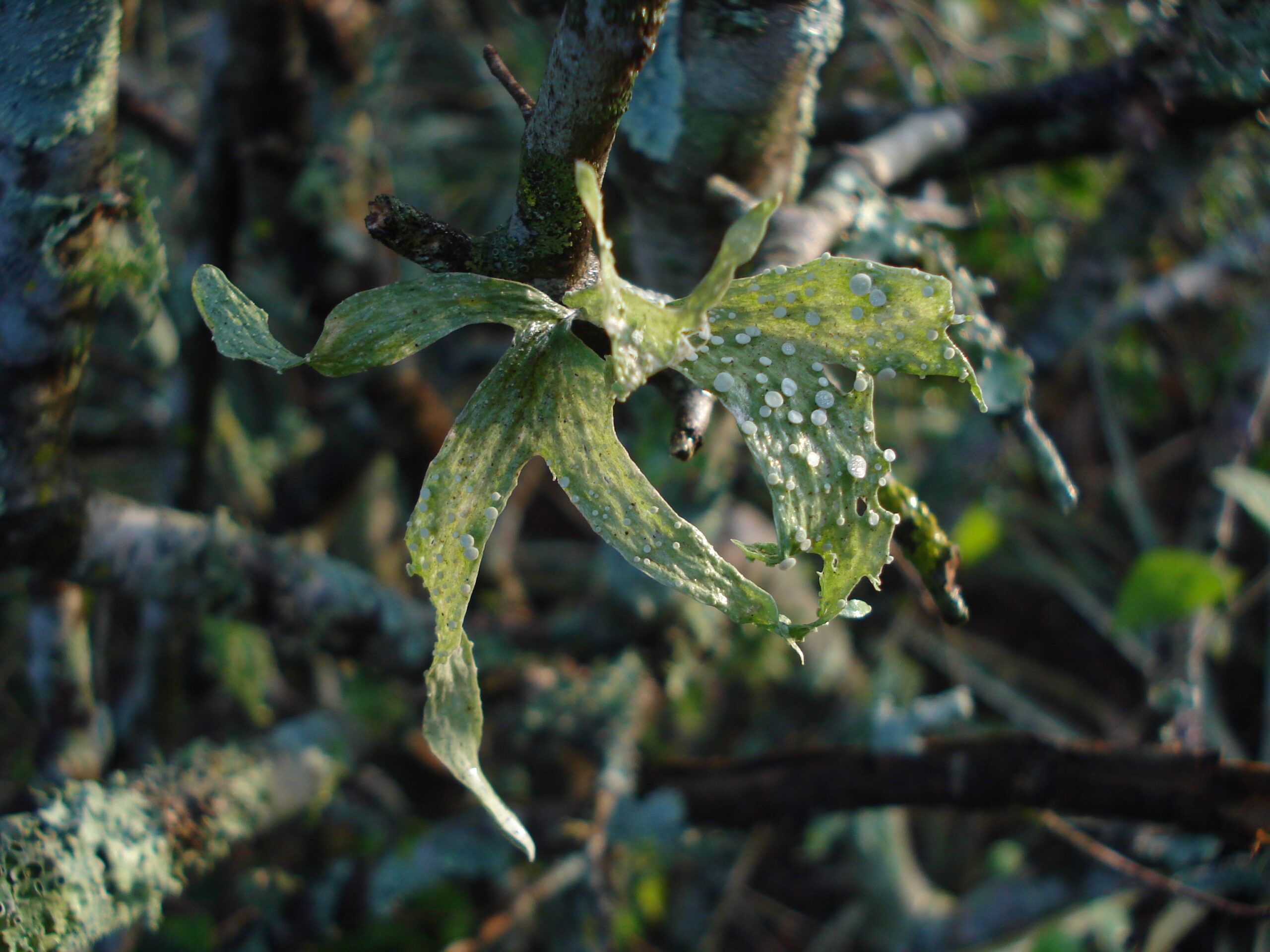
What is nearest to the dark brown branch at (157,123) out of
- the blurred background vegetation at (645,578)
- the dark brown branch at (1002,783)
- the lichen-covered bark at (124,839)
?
the blurred background vegetation at (645,578)

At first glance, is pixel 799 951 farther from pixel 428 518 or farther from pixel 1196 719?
pixel 428 518

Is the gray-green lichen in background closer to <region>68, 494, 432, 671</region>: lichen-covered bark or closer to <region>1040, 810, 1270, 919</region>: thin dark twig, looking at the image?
<region>68, 494, 432, 671</region>: lichen-covered bark

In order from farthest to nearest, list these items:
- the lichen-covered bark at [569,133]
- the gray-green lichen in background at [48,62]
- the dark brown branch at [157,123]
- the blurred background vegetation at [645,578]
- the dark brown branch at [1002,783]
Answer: the dark brown branch at [157,123], the blurred background vegetation at [645,578], the dark brown branch at [1002,783], the gray-green lichen in background at [48,62], the lichen-covered bark at [569,133]

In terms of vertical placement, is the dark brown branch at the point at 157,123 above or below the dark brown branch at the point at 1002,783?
above

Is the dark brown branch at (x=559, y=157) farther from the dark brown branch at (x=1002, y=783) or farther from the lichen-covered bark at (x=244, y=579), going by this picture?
the dark brown branch at (x=1002, y=783)

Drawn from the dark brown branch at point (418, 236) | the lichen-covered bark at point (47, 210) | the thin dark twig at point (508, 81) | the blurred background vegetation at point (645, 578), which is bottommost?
the blurred background vegetation at point (645, 578)

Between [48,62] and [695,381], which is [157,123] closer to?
[48,62]
